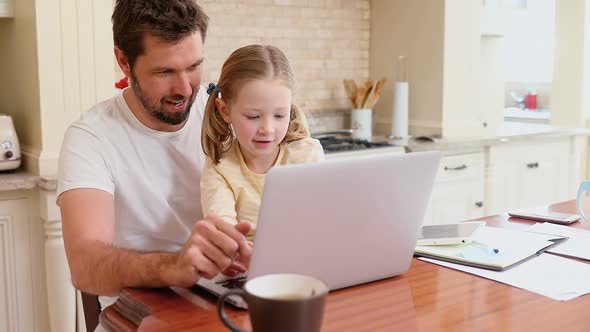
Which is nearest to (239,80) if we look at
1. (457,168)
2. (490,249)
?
(490,249)

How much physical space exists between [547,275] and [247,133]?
70cm

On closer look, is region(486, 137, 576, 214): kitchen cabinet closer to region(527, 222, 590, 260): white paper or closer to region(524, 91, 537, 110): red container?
region(524, 91, 537, 110): red container

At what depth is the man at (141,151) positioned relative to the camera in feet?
4.87

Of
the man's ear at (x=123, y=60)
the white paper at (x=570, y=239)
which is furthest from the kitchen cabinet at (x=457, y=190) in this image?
the man's ear at (x=123, y=60)

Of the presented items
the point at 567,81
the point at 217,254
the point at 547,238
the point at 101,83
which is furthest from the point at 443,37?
the point at 217,254

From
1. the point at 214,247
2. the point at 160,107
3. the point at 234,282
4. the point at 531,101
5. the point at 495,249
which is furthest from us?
the point at 531,101

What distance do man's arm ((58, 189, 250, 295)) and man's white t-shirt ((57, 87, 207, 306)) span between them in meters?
0.14

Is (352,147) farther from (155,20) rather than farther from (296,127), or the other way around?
(155,20)

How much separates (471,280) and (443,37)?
249 cm

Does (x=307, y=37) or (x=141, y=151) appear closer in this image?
(x=141, y=151)

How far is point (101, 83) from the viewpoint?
2.60m

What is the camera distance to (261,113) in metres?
1.55

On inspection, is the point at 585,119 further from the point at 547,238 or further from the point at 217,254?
the point at 217,254

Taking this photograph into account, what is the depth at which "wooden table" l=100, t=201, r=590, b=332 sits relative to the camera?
1.08m
